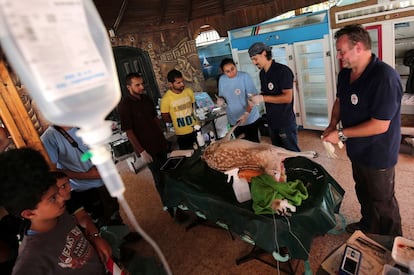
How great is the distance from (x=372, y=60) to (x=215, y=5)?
4.12 meters

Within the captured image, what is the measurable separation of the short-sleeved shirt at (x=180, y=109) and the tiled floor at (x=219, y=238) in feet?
3.58

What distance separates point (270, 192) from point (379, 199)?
3.10ft

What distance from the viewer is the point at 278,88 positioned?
8.66ft

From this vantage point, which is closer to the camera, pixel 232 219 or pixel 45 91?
pixel 45 91

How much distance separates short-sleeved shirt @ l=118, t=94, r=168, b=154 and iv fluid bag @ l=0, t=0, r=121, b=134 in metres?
2.19

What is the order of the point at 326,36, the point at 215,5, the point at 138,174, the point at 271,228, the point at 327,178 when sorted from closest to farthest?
1. the point at 271,228
2. the point at 327,178
3. the point at 326,36
4. the point at 138,174
5. the point at 215,5

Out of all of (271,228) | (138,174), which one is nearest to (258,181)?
(271,228)

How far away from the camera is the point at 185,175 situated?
2.13m

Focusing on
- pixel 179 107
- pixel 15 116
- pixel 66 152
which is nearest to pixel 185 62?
pixel 179 107

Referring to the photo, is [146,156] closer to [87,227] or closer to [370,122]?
[87,227]

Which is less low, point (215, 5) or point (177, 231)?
point (215, 5)

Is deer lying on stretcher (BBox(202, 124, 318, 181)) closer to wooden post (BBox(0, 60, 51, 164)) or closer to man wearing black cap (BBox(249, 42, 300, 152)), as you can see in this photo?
man wearing black cap (BBox(249, 42, 300, 152))

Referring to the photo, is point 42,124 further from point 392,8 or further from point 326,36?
point 392,8

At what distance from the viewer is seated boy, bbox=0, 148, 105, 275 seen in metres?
0.97
